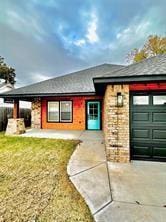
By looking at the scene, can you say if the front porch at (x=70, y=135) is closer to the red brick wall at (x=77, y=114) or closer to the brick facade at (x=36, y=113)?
the red brick wall at (x=77, y=114)

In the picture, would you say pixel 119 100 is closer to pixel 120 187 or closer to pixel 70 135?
pixel 120 187

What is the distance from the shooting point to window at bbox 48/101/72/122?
13.0 metres

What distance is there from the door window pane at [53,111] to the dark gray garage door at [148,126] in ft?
27.8

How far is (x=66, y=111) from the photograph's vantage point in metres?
13.1

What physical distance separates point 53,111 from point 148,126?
9.03 metres

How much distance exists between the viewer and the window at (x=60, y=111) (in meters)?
13.0

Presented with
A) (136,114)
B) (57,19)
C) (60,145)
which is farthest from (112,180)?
(57,19)

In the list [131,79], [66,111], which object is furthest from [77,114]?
[131,79]

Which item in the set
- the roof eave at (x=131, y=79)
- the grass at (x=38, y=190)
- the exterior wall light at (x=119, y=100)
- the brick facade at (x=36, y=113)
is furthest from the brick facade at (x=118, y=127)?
the brick facade at (x=36, y=113)

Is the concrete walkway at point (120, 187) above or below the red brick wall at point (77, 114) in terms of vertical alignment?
below

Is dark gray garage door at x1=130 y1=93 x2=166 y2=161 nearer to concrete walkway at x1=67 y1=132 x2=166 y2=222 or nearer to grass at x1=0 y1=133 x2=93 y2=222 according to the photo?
concrete walkway at x1=67 y1=132 x2=166 y2=222

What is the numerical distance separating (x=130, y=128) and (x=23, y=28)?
37.8 feet

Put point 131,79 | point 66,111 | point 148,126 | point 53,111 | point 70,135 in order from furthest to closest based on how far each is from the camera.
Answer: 1. point 53,111
2. point 66,111
3. point 70,135
4. point 148,126
5. point 131,79

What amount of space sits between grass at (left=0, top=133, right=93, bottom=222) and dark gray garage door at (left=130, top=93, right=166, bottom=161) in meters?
2.63
